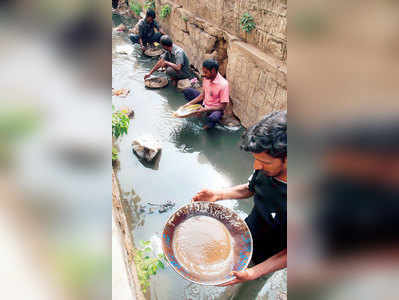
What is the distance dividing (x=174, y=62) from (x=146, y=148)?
3227 mm

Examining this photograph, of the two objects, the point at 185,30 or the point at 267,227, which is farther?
the point at 185,30

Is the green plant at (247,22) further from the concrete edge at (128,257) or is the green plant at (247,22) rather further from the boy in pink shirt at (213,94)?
the concrete edge at (128,257)

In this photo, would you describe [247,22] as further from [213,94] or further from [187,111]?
[187,111]

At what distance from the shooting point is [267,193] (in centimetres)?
185

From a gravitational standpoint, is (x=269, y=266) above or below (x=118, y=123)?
below

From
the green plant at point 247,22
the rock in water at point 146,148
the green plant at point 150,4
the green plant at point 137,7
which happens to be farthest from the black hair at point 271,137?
the green plant at point 137,7

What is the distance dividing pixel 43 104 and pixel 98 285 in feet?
1.15

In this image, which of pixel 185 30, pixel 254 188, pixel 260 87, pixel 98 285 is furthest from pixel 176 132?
pixel 98 285

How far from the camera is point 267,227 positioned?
6.71 feet

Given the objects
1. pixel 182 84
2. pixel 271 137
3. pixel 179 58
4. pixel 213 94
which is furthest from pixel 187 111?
pixel 271 137

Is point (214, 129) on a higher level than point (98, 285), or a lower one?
lower

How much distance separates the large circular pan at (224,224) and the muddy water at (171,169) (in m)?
0.58

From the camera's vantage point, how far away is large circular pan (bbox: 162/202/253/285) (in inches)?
72.9

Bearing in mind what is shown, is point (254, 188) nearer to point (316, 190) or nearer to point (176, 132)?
point (316, 190)
